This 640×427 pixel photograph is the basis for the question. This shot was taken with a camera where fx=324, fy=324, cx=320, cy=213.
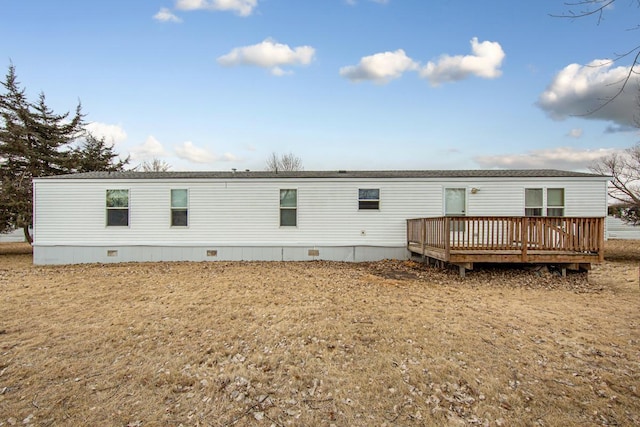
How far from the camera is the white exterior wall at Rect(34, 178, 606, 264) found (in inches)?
452

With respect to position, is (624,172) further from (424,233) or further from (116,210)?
(116,210)

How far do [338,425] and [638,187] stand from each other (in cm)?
1608

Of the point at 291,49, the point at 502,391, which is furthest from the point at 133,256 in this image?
the point at 502,391

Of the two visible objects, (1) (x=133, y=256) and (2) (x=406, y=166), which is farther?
(2) (x=406, y=166)

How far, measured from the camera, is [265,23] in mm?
11812

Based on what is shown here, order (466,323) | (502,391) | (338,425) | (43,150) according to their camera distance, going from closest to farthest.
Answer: (338,425) → (502,391) → (466,323) → (43,150)

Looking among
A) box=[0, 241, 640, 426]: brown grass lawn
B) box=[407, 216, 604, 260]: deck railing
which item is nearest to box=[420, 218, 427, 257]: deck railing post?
box=[407, 216, 604, 260]: deck railing

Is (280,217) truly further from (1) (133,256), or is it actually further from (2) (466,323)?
(2) (466,323)

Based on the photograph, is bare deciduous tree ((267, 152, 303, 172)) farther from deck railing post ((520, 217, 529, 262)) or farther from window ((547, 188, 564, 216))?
deck railing post ((520, 217, 529, 262))

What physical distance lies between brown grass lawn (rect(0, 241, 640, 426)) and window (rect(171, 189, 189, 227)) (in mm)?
4461

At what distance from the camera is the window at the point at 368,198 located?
37.9 feet

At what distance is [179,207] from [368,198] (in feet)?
22.3

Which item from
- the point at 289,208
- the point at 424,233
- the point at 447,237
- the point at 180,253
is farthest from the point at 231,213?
the point at 447,237

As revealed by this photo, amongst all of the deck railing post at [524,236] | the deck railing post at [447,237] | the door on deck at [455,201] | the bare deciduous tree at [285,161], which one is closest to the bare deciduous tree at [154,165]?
the bare deciduous tree at [285,161]
